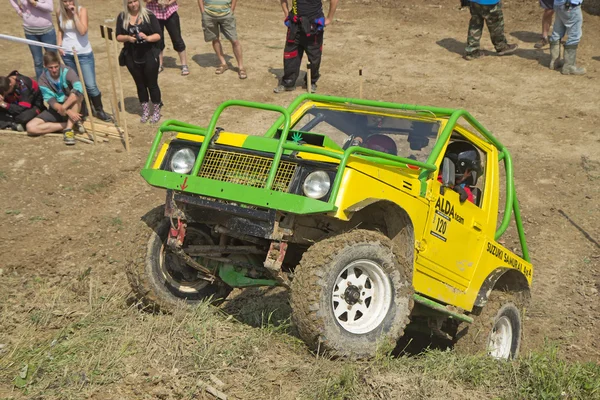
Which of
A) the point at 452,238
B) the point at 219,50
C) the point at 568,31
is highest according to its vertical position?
the point at 452,238

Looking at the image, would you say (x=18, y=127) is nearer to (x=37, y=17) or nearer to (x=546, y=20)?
(x=37, y=17)

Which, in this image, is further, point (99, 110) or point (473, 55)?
point (473, 55)

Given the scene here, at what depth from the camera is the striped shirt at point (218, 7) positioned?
512 inches

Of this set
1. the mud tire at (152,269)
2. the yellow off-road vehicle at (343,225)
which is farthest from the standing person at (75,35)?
the mud tire at (152,269)

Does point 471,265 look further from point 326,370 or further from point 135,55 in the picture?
point 135,55

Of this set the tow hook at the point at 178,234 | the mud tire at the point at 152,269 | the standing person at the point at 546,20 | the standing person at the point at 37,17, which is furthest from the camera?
the standing person at the point at 546,20

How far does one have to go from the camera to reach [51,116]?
10.9 m

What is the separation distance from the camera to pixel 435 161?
5.48 m

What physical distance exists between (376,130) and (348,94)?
24.4 feet

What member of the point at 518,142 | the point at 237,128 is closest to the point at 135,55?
the point at 237,128

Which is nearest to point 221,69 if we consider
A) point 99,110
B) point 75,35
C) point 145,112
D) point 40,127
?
point 145,112

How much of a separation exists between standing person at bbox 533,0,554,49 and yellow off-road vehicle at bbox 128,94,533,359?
360 inches

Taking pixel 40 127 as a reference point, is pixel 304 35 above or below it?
above

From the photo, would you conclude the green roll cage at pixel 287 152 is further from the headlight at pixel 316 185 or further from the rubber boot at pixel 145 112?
the rubber boot at pixel 145 112
